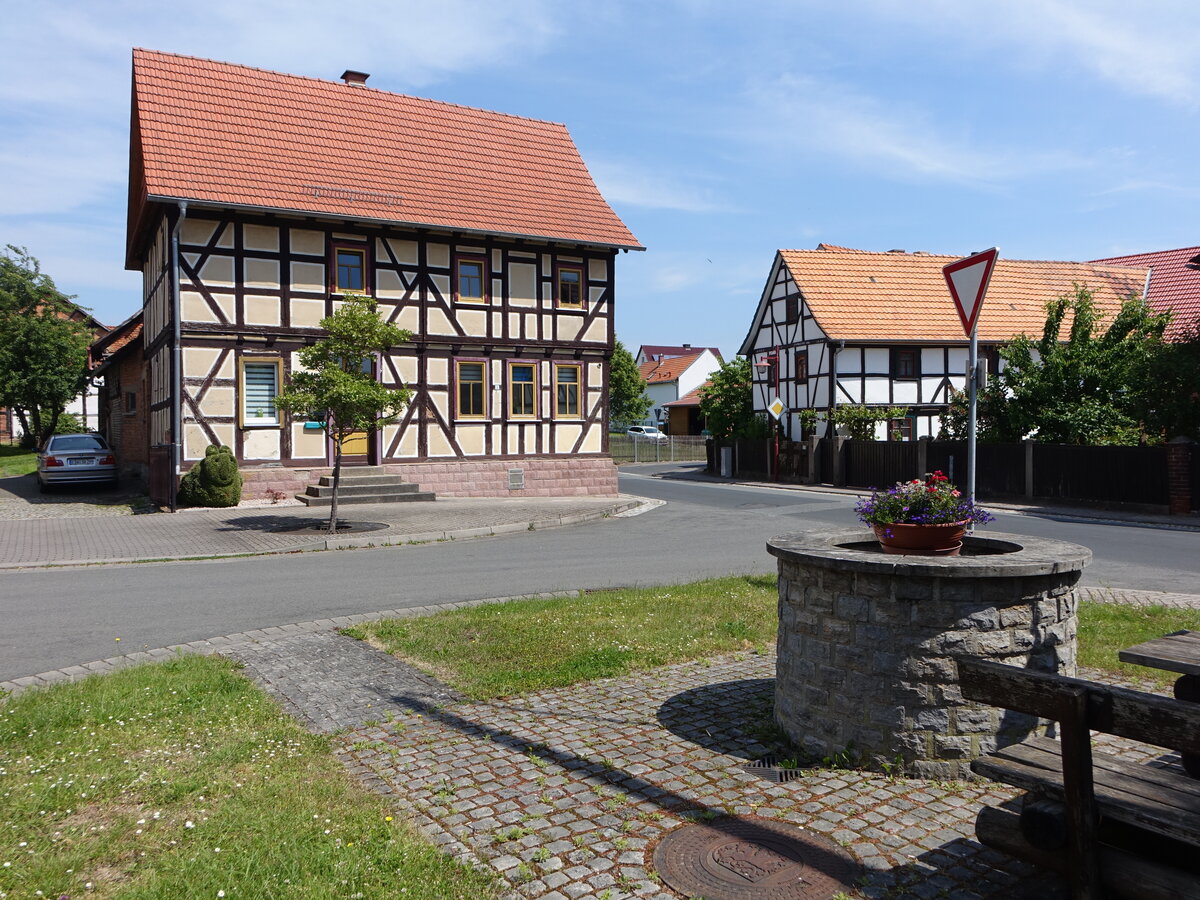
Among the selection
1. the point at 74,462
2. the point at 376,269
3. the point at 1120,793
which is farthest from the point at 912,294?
the point at 1120,793

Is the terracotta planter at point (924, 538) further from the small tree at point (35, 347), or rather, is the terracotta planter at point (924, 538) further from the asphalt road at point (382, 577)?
the small tree at point (35, 347)

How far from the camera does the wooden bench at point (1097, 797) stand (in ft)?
9.67

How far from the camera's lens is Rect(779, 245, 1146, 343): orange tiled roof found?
32.8 metres

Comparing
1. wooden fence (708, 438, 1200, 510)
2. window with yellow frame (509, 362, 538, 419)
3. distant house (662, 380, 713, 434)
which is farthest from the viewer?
distant house (662, 380, 713, 434)

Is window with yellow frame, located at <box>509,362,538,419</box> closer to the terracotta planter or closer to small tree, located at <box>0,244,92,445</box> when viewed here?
the terracotta planter

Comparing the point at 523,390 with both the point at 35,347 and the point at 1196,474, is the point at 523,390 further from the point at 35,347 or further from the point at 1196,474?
the point at 35,347

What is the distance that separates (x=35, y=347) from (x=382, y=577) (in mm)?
36355

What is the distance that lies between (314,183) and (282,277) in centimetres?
251

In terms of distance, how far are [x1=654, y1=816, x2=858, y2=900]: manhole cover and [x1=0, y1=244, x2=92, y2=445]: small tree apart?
4353cm

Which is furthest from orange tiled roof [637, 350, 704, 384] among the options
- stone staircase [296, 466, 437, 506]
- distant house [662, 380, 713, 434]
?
stone staircase [296, 466, 437, 506]

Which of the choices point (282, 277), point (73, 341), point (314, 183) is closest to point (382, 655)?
point (282, 277)

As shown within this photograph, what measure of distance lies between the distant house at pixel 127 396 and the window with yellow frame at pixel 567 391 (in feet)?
35.1

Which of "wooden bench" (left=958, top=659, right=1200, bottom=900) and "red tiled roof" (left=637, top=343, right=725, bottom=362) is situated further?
"red tiled roof" (left=637, top=343, right=725, bottom=362)

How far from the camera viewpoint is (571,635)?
25.2 feet
